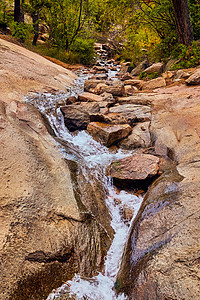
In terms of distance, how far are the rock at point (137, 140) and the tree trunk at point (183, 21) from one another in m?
5.62

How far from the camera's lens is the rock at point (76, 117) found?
16.1 feet

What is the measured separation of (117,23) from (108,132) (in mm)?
10662

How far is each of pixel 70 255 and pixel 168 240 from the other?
1.04 m

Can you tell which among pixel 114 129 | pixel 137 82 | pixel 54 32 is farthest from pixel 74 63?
pixel 114 129

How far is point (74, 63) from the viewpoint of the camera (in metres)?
12.9

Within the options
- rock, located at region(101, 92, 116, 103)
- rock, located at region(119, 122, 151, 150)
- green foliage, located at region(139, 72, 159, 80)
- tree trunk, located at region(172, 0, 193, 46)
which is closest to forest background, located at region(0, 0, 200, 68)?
tree trunk, located at region(172, 0, 193, 46)

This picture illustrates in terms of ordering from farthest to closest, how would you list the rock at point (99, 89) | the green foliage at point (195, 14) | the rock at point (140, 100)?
1. the green foliage at point (195, 14)
2. the rock at point (99, 89)
3. the rock at point (140, 100)

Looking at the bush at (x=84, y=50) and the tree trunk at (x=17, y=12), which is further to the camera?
the bush at (x=84, y=50)

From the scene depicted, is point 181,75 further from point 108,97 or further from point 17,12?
point 17,12

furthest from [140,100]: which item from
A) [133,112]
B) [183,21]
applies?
[183,21]

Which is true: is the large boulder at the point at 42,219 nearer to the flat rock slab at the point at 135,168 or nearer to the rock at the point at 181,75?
the flat rock slab at the point at 135,168

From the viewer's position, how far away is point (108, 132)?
4.39m

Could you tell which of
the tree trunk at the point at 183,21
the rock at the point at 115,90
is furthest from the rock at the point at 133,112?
the tree trunk at the point at 183,21

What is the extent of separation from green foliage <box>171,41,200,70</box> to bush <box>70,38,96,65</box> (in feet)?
23.1
